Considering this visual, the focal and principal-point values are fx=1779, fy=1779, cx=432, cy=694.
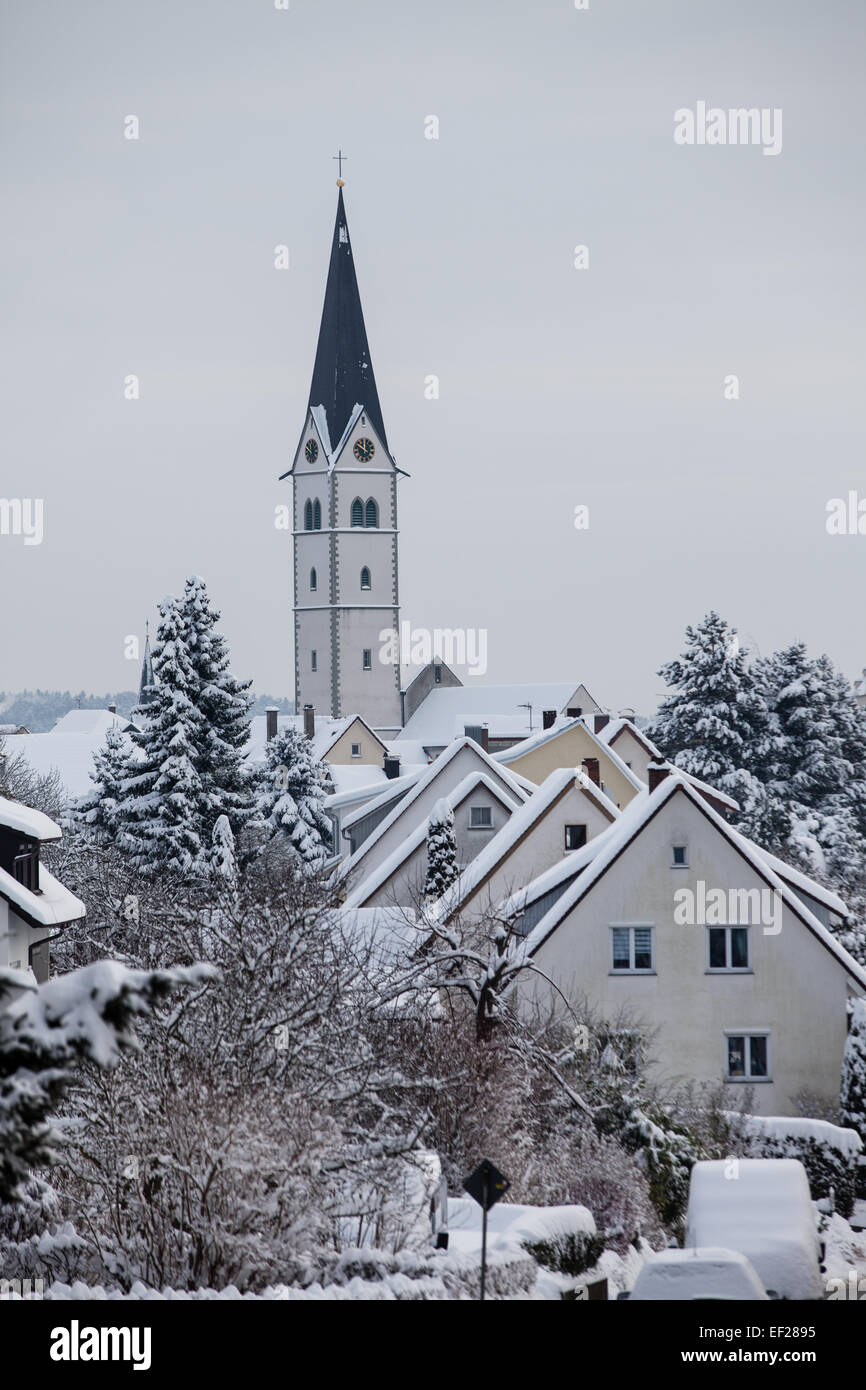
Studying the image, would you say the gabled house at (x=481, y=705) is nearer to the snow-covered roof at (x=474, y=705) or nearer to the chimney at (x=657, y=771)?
the snow-covered roof at (x=474, y=705)

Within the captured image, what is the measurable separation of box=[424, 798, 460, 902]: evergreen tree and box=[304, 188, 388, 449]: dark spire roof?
79.3 metres

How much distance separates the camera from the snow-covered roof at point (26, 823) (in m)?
27.1

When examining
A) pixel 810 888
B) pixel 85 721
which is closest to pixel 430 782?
pixel 810 888

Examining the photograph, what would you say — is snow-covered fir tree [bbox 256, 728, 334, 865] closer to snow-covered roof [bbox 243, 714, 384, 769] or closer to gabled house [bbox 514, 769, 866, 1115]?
gabled house [bbox 514, 769, 866, 1115]

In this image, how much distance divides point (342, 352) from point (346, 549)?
12.8 metres

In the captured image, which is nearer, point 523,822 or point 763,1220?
point 763,1220

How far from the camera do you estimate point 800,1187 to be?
722 inches

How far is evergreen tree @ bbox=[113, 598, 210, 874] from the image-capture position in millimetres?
44125

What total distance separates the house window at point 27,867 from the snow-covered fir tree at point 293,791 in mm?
28915

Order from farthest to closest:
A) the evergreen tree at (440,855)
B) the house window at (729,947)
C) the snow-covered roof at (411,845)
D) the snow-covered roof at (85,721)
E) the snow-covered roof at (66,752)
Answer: the snow-covered roof at (85,721) → the snow-covered roof at (66,752) → the snow-covered roof at (411,845) → the evergreen tree at (440,855) → the house window at (729,947)

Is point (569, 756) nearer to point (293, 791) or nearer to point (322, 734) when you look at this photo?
point (293, 791)

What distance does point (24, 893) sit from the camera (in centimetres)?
2712

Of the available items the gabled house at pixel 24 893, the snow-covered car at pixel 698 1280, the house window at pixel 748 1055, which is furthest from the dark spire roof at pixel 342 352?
the snow-covered car at pixel 698 1280
